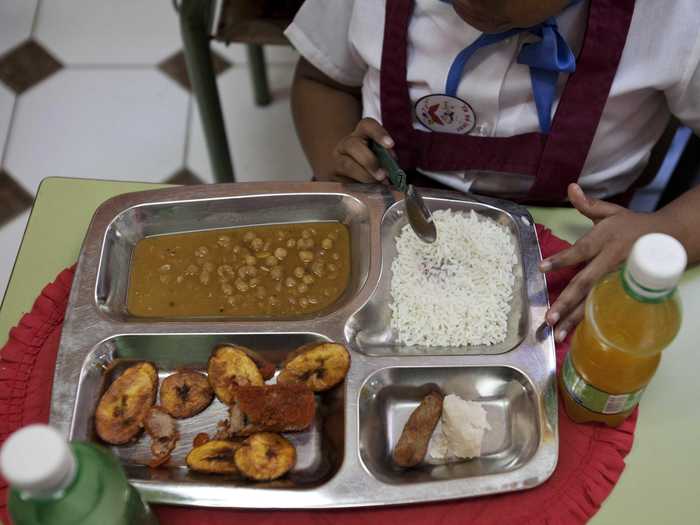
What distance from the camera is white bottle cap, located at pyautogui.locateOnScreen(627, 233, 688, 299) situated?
32.3 inches

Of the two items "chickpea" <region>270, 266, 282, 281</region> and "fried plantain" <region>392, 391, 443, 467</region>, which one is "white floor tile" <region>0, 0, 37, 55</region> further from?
"fried plantain" <region>392, 391, 443, 467</region>

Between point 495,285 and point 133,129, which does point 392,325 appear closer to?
point 495,285

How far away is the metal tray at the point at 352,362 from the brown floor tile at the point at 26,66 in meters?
1.76

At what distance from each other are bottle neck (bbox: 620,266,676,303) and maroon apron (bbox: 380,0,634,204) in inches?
19.3

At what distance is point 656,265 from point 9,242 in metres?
2.25

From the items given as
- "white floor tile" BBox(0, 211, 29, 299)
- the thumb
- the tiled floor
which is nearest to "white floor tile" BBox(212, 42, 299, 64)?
the tiled floor

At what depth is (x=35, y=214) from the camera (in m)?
1.41

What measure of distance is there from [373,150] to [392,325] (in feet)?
1.18

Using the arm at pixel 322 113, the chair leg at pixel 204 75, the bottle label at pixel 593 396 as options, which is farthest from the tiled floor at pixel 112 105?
the bottle label at pixel 593 396

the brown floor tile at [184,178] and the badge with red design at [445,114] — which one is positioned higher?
the badge with red design at [445,114]

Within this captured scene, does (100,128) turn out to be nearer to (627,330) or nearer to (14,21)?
(14,21)

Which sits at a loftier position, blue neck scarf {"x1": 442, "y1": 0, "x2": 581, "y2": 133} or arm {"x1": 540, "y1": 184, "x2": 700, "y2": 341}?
blue neck scarf {"x1": 442, "y1": 0, "x2": 581, "y2": 133}

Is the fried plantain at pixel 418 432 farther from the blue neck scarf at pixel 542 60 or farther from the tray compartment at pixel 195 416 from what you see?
the blue neck scarf at pixel 542 60

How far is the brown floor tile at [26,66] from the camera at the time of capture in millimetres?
2832
